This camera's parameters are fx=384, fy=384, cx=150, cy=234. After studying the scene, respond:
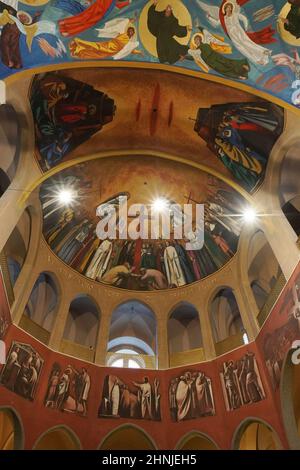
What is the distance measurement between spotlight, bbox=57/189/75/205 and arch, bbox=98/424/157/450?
759cm

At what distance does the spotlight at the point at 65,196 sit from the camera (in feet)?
42.7

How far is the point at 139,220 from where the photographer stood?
14812 mm

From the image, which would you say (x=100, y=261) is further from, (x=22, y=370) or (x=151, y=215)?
(x=22, y=370)

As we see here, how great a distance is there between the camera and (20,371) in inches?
451

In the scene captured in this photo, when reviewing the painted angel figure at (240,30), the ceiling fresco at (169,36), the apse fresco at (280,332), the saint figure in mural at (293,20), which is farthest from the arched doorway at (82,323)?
the saint figure in mural at (293,20)

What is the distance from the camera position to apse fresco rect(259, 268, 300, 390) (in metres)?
9.55

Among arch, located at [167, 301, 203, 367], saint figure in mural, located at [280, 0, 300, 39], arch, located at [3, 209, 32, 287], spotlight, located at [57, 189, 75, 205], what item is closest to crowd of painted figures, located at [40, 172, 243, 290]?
spotlight, located at [57, 189, 75, 205]

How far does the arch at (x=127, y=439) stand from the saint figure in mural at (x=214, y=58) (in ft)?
35.8

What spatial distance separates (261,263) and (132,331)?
687cm

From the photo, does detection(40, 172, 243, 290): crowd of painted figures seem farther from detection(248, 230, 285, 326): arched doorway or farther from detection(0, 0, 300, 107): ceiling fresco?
detection(0, 0, 300, 107): ceiling fresco

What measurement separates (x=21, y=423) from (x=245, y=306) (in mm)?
7775

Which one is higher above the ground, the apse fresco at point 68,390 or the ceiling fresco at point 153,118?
the ceiling fresco at point 153,118

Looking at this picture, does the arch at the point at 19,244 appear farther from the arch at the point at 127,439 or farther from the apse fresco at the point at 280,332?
the apse fresco at the point at 280,332
